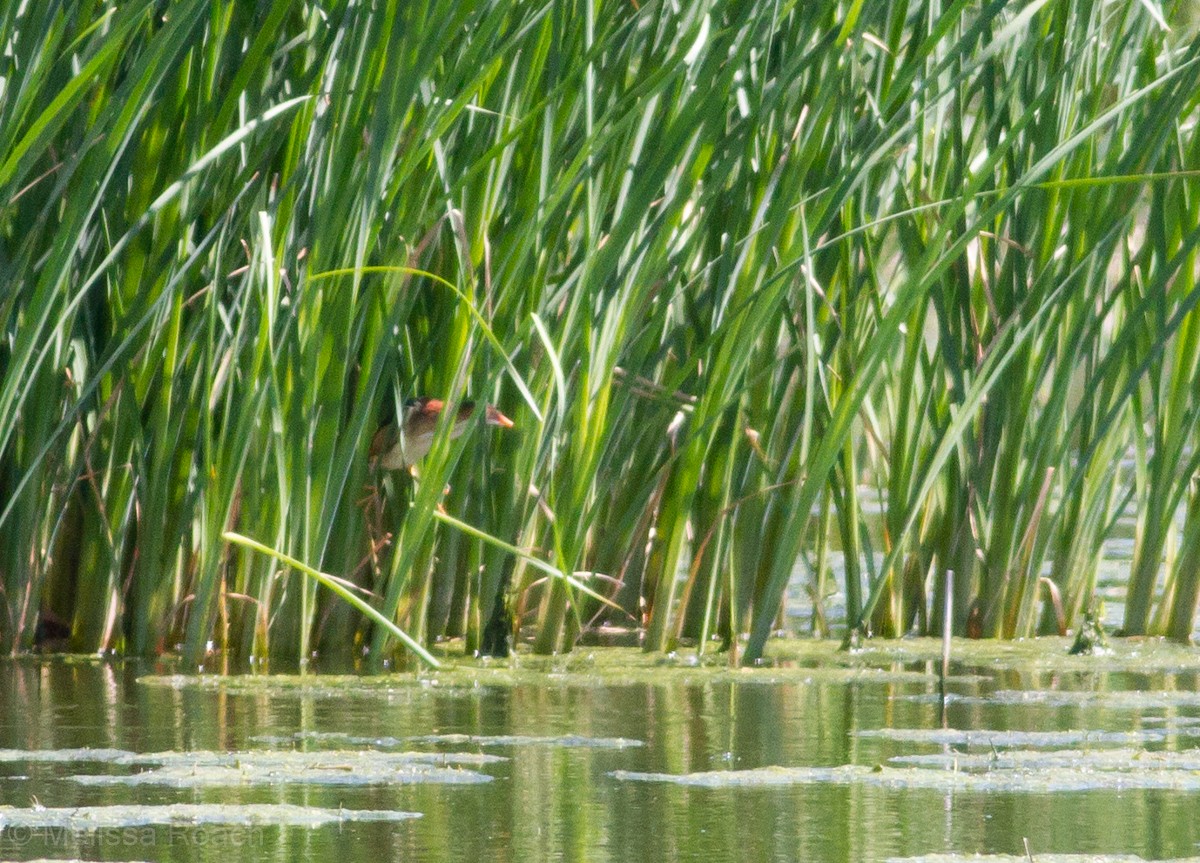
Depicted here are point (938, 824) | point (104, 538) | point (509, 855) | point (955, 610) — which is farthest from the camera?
point (955, 610)

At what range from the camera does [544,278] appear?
169 inches

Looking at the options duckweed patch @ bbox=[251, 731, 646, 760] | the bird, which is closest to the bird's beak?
the bird

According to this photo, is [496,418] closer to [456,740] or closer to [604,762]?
[456,740]

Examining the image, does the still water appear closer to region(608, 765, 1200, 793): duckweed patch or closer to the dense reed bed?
region(608, 765, 1200, 793): duckweed patch

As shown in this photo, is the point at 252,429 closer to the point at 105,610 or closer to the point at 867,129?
the point at 105,610

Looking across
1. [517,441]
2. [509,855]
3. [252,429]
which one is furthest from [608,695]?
[509,855]

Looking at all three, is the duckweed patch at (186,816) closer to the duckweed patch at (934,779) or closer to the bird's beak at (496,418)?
the duckweed patch at (934,779)

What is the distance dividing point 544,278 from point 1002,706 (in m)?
1.37

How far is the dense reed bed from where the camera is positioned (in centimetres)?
400

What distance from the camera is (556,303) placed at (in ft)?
14.1

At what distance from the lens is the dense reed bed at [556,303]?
4.00 m

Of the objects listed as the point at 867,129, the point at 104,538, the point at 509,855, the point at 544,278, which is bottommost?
the point at 509,855

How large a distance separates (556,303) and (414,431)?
1.82 feet

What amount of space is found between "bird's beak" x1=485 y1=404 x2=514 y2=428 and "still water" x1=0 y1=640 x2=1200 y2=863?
1.88 ft
